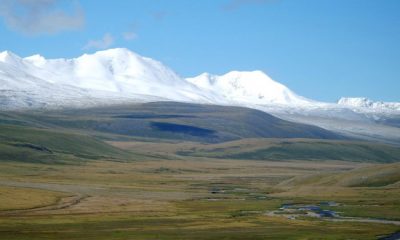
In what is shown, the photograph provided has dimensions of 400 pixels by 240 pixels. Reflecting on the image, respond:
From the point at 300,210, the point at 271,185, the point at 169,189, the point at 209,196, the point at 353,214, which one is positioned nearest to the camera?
the point at 353,214

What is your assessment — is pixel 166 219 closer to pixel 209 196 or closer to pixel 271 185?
pixel 209 196

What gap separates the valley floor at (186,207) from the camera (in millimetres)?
80688

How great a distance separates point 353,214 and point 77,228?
41499mm

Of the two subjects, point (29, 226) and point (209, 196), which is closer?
point (29, 226)

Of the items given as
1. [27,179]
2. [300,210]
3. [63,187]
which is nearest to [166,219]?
[300,210]

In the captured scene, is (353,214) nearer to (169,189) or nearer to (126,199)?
(126,199)

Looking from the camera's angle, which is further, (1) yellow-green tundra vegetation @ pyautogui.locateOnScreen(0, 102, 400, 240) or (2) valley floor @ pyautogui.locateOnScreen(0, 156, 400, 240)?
(1) yellow-green tundra vegetation @ pyautogui.locateOnScreen(0, 102, 400, 240)

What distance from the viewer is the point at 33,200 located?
375 ft

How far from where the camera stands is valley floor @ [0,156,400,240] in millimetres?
80688

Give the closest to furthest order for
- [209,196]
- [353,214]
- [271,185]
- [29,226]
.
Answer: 1. [29,226]
2. [353,214]
3. [209,196]
4. [271,185]

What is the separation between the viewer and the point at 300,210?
4481 inches

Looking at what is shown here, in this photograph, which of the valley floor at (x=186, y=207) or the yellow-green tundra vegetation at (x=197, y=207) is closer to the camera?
the valley floor at (x=186, y=207)

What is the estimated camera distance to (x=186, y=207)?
11475 centimetres

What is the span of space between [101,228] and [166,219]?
13843mm
